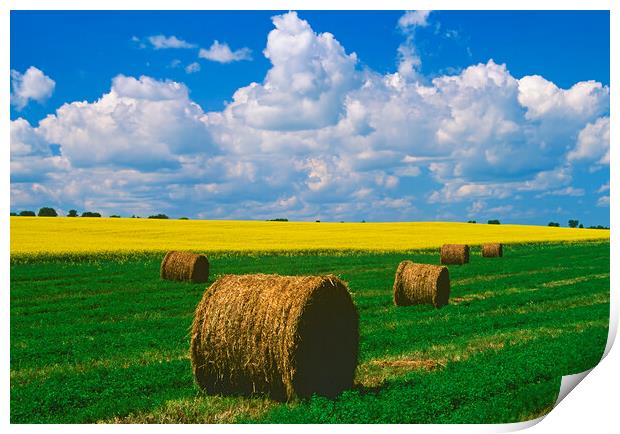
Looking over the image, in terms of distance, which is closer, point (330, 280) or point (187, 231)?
point (330, 280)

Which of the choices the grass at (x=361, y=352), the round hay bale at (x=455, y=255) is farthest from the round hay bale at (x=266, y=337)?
the round hay bale at (x=455, y=255)

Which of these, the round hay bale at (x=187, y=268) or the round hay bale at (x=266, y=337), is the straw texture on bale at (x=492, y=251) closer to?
the round hay bale at (x=187, y=268)

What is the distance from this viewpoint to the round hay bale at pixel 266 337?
707 centimetres

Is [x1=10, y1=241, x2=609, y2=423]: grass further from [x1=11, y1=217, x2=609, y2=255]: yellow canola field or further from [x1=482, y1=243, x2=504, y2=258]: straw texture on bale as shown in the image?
[x1=482, y1=243, x2=504, y2=258]: straw texture on bale

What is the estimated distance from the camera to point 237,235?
30094 millimetres

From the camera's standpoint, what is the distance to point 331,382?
7.69 meters

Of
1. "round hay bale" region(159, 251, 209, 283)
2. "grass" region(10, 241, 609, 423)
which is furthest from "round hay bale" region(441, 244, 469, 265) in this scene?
"round hay bale" region(159, 251, 209, 283)

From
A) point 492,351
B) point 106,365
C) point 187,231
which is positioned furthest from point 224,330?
point 187,231

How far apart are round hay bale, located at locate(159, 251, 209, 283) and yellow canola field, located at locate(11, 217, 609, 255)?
3.82 meters

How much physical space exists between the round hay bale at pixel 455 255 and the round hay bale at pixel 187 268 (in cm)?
1034

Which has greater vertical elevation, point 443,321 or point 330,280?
point 330,280
